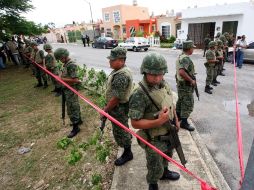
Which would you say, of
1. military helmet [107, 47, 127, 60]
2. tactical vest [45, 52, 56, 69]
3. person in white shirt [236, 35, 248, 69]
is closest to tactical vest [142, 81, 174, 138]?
military helmet [107, 47, 127, 60]

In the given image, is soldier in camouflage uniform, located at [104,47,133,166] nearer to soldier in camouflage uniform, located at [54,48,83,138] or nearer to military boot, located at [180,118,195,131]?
soldier in camouflage uniform, located at [54,48,83,138]

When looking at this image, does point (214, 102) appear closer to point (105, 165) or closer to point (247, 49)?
point (105, 165)

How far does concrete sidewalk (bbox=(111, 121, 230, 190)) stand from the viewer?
2.92 metres

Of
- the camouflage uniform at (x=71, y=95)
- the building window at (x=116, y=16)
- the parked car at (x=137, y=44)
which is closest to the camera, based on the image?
the camouflage uniform at (x=71, y=95)

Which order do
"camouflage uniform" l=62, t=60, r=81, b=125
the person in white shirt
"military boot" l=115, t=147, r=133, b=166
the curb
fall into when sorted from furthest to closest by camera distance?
1. the person in white shirt
2. "camouflage uniform" l=62, t=60, r=81, b=125
3. "military boot" l=115, t=147, r=133, b=166
4. the curb

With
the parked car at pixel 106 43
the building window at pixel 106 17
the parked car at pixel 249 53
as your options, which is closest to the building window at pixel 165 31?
the parked car at pixel 106 43

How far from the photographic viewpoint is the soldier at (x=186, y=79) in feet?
13.2

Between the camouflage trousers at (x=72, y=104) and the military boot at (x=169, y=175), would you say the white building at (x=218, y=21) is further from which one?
the military boot at (x=169, y=175)

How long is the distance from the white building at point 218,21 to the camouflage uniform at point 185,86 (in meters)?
14.0

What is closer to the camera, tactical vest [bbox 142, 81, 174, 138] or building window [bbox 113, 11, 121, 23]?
tactical vest [bbox 142, 81, 174, 138]

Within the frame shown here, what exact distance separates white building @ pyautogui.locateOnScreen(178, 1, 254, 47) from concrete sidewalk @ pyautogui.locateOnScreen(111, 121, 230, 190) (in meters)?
14.8

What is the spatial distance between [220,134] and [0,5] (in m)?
12.9

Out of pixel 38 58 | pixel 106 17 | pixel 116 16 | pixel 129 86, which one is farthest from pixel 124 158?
pixel 106 17

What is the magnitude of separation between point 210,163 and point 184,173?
53 cm
